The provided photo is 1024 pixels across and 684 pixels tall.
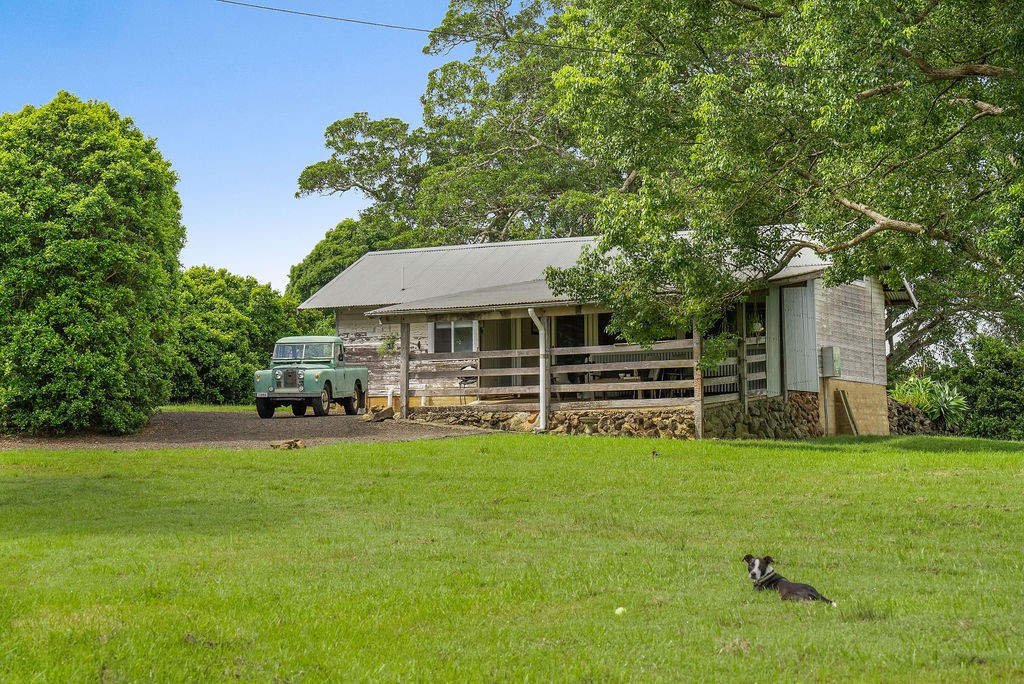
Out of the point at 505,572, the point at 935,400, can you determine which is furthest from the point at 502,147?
the point at 505,572

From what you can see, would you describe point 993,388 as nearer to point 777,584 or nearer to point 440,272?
point 440,272

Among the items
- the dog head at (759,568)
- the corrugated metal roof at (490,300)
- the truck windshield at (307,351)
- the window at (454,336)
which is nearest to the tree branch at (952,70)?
the corrugated metal roof at (490,300)

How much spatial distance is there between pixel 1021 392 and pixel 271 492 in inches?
1063

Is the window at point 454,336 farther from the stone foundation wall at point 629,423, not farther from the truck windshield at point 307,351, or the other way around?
the stone foundation wall at point 629,423

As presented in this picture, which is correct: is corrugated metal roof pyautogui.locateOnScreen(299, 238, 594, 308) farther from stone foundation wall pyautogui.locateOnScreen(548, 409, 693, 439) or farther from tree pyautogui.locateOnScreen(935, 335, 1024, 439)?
tree pyautogui.locateOnScreen(935, 335, 1024, 439)

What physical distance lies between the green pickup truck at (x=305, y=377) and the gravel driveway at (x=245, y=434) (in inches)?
57.6

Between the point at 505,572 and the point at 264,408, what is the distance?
1997 cm

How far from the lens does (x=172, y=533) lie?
32.8ft

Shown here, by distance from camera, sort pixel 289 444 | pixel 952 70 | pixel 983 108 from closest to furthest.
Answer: pixel 952 70 < pixel 983 108 < pixel 289 444

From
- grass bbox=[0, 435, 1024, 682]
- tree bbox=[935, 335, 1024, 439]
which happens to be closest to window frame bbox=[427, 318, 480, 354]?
grass bbox=[0, 435, 1024, 682]

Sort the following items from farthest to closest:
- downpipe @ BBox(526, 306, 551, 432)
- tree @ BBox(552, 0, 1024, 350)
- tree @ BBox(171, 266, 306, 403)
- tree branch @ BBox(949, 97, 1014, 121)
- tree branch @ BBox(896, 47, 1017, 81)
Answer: tree @ BBox(171, 266, 306, 403), downpipe @ BBox(526, 306, 551, 432), tree branch @ BBox(949, 97, 1014, 121), tree branch @ BBox(896, 47, 1017, 81), tree @ BBox(552, 0, 1024, 350)

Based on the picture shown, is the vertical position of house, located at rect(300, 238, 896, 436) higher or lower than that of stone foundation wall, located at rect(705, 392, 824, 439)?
higher

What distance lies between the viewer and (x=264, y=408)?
2675 cm

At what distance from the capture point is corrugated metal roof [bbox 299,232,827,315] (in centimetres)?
2844
